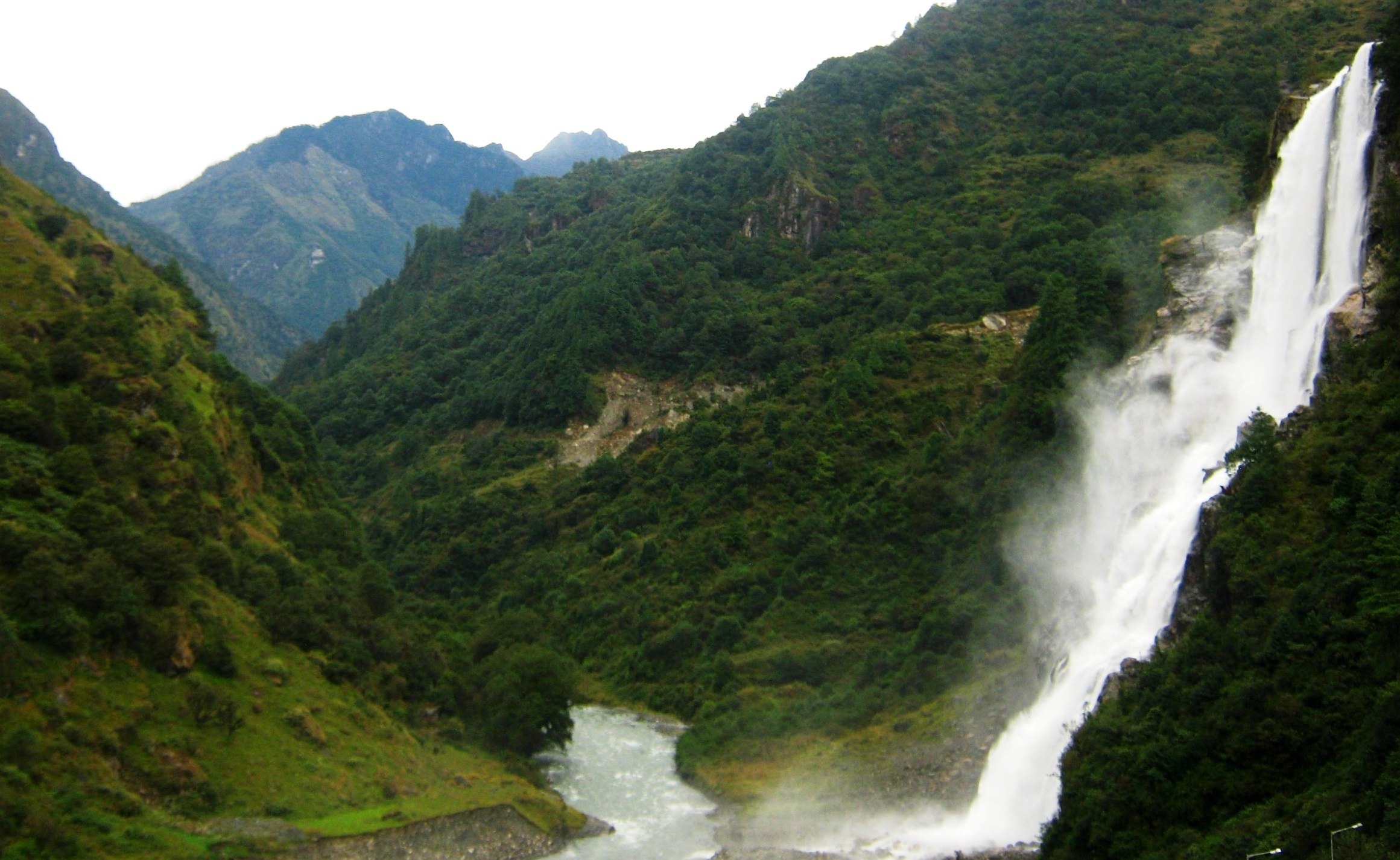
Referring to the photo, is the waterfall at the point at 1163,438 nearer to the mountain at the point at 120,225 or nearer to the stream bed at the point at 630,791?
the stream bed at the point at 630,791

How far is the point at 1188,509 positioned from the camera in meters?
36.9

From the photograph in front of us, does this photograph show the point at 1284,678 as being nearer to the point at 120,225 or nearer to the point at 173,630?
the point at 173,630

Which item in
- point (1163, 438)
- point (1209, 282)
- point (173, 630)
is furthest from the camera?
point (1209, 282)

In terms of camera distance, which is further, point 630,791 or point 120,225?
point 120,225

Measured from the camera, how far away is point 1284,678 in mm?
25406

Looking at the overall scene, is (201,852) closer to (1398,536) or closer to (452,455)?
(1398,536)

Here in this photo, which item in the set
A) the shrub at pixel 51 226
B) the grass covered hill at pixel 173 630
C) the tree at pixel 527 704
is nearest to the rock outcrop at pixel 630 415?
the grass covered hill at pixel 173 630

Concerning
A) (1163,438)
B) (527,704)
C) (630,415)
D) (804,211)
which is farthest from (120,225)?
(1163,438)

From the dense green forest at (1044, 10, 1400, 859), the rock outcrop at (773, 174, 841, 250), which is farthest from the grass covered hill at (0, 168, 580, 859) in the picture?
the rock outcrop at (773, 174, 841, 250)

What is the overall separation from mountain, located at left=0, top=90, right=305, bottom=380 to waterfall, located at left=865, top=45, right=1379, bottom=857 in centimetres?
14520

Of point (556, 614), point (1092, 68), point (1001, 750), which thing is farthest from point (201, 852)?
point (1092, 68)

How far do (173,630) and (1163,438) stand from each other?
36.3 m

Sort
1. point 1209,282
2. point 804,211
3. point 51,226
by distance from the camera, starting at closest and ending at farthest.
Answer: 1. point 1209,282
2. point 51,226
3. point 804,211

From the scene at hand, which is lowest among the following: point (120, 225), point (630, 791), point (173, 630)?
point (173, 630)
